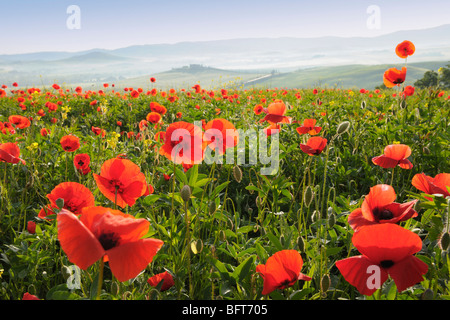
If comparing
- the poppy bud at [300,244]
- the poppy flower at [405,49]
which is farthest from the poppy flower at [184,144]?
the poppy flower at [405,49]

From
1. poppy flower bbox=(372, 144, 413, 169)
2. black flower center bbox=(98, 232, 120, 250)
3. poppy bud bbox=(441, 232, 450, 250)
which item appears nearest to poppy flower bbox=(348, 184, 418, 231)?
poppy bud bbox=(441, 232, 450, 250)

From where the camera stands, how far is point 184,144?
127 centimetres

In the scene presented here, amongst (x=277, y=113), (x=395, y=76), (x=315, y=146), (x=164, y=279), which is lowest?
(x=164, y=279)

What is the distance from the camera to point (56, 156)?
2658mm

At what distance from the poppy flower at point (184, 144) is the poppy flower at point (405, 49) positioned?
9.21 feet

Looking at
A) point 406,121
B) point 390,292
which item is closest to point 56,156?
point 390,292

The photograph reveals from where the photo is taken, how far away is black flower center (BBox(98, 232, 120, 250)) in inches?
28.0

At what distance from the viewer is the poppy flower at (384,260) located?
750 millimetres

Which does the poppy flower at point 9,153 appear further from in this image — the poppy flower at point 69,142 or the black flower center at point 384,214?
the black flower center at point 384,214

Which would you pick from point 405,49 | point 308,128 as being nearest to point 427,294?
point 308,128

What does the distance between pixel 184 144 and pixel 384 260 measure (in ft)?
2.53

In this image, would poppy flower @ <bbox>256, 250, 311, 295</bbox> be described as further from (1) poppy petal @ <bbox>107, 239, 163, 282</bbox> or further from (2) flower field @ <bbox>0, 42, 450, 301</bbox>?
(1) poppy petal @ <bbox>107, 239, 163, 282</bbox>

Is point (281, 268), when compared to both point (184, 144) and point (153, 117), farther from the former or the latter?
point (153, 117)
